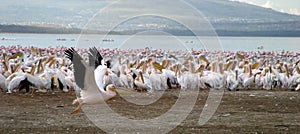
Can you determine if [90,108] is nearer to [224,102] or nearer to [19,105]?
[19,105]

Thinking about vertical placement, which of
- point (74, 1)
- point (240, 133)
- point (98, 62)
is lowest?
point (240, 133)

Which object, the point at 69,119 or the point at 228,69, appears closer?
the point at 69,119

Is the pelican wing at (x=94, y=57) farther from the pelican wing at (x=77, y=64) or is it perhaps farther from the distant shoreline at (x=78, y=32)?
the distant shoreline at (x=78, y=32)

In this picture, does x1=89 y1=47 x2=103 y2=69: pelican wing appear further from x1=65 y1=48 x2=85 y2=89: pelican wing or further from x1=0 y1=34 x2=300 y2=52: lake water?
x1=0 y1=34 x2=300 y2=52: lake water

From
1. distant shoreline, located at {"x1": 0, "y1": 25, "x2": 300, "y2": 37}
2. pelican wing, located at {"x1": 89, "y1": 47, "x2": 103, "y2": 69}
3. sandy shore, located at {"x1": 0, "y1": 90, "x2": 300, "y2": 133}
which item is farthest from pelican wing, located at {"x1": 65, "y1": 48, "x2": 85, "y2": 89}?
distant shoreline, located at {"x1": 0, "y1": 25, "x2": 300, "y2": 37}

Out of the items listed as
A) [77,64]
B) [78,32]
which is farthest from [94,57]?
[78,32]

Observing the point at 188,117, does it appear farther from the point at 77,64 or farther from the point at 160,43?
the point at 160,43

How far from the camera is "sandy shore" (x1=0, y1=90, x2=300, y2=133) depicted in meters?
7.12

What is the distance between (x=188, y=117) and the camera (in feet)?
26.8

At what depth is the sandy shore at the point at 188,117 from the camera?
7125mm

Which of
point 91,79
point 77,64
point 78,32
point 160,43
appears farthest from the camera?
point 78,32

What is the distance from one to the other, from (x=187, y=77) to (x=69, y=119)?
4568 mm

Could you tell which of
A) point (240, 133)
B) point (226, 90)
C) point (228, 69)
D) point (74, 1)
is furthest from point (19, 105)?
point (74, 1)

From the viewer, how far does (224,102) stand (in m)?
9.90
